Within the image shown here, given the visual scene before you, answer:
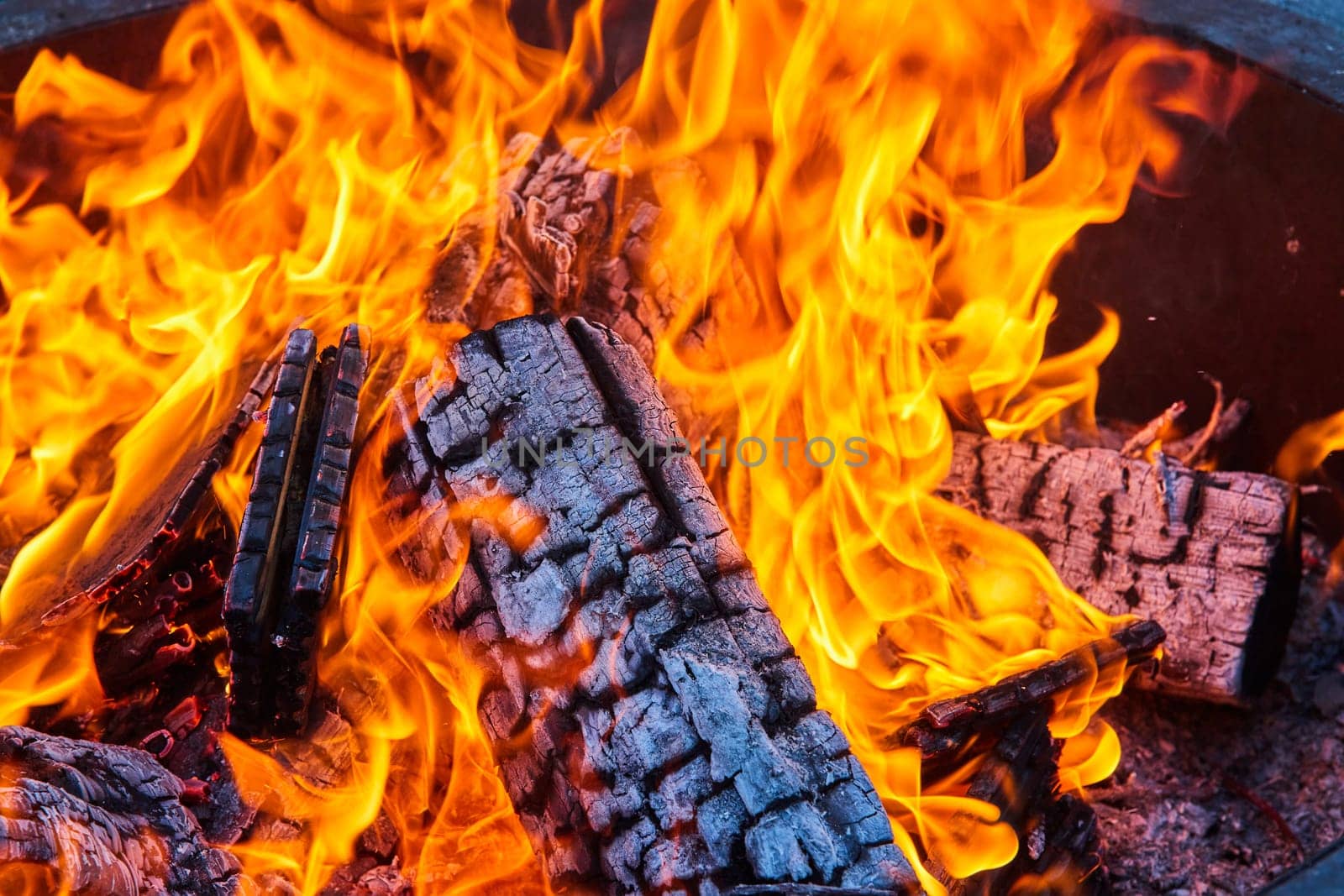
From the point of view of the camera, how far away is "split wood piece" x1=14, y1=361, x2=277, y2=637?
87.7 inches

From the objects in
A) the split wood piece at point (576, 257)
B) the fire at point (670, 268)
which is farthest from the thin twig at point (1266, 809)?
the split wood piece at point (576, 257)

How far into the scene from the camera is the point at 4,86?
2926 mm

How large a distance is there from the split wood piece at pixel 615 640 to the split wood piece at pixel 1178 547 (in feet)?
3.90

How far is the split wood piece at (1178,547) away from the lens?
8.34ft

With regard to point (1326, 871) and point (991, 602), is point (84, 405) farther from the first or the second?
point (1326, 871)

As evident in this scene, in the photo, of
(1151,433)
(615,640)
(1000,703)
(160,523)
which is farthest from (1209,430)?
(160,523)

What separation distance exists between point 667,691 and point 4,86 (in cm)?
268

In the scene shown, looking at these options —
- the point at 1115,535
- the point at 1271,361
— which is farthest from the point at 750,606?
the point at 1271,361

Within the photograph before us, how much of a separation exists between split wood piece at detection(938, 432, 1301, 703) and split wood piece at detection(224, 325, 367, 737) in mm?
1690

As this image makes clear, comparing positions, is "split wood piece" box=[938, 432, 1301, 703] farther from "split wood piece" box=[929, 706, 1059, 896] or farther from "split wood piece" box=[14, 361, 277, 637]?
"split wood piece" box=[14, 361, 277, 637]

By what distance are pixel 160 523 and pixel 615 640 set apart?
116 centimetres

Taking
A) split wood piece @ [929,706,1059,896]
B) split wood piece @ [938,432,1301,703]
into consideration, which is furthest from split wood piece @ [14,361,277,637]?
split wood piece @ [938,432,1301,703]

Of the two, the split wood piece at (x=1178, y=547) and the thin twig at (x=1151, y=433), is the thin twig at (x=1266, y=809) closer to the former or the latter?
the split wood piece at (x=1178, y=547)

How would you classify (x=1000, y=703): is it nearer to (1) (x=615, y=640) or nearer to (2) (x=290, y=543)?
(1) (x=615, y=640)
